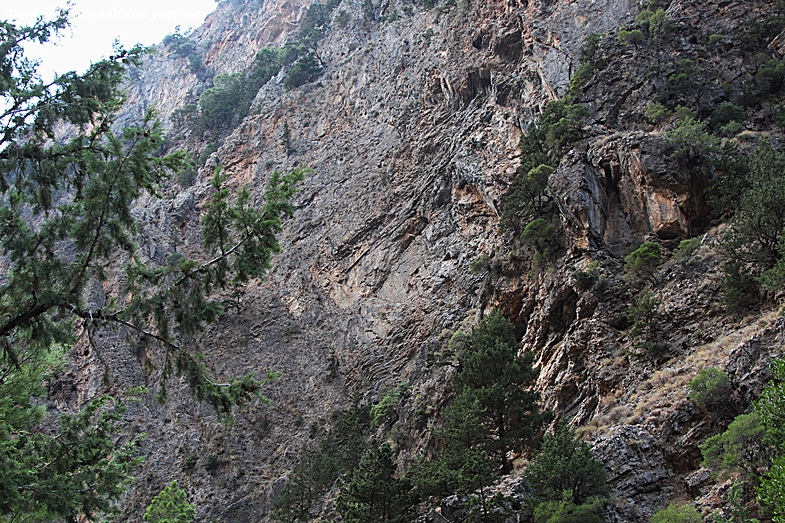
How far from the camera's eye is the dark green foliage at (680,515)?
39.2ft

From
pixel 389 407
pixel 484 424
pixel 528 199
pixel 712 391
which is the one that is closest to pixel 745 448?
pixel 712 391

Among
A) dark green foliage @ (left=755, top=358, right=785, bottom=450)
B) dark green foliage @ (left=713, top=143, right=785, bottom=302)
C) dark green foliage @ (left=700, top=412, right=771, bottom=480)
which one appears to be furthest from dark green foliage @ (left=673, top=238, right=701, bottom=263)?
dark green foliage @ (left=755, top=358, right=785, bottom=450)

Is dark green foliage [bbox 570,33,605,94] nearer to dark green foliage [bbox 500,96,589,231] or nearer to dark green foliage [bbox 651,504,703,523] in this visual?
dark green foliage [bbox 500,96,589,231]

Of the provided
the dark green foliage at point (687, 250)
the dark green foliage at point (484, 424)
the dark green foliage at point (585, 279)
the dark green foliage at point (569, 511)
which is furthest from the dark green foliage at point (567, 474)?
the dark green foliage at point (687, 250)

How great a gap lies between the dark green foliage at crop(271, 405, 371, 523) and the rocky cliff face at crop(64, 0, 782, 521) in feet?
6.87

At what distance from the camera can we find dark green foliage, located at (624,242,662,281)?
21.8m

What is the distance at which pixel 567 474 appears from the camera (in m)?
14.3

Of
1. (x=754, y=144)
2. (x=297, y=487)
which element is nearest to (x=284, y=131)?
(x=297, y=487)

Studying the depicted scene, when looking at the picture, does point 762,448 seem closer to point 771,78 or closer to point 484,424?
point 484,424

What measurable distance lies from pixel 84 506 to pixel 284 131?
45475 millimetres

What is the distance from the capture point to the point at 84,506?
8312mm

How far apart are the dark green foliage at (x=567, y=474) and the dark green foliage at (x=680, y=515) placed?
181 cm

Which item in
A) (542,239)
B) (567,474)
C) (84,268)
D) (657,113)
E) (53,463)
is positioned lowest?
(567,474)

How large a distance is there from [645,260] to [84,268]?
18.9 m
